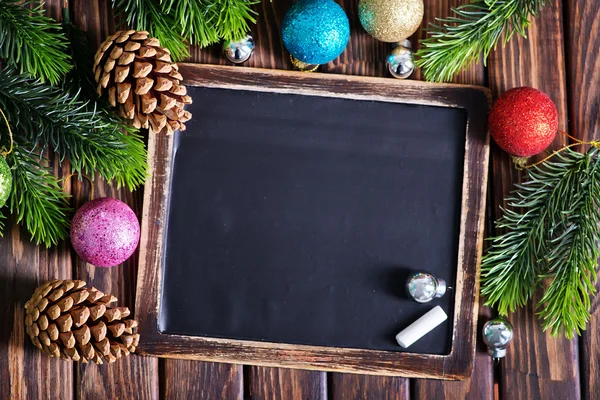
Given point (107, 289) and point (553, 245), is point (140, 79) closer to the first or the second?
point (107, 289)

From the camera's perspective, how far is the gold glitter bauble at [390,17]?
850 millimetres

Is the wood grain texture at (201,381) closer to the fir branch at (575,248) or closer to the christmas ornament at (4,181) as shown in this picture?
the christmas ornament at (4,181)

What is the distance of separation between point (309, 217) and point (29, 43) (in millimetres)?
429

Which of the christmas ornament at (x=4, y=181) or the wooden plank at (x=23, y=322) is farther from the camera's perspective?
the wooden plank at (x=23, y=322)

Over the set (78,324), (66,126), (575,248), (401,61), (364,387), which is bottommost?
(364,387)

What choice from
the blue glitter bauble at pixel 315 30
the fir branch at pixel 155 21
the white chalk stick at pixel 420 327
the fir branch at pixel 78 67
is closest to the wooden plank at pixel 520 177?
the white chalk stick at pixel 420 327

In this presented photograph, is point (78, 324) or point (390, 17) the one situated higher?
point (390, 17)

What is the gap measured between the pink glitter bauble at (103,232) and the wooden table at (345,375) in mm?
59

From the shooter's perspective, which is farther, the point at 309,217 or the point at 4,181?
the point at 309,217

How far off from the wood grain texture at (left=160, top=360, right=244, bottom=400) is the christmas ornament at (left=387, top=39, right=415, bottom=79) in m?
0.48

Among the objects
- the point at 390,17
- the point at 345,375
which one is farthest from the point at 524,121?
the point at 345,375

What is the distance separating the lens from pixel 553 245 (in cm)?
89

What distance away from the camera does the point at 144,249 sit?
90cm

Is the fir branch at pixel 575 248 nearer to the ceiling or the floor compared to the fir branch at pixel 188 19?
nearer to the floor
